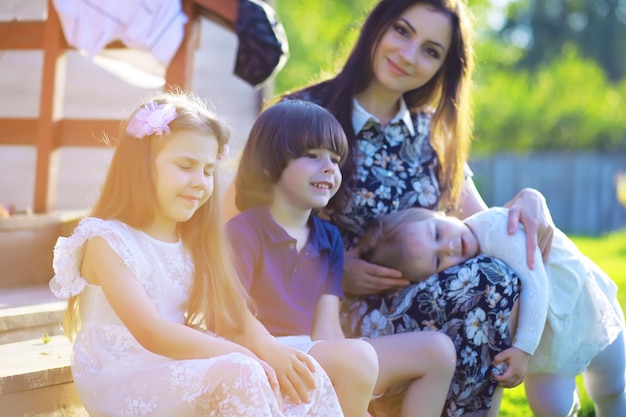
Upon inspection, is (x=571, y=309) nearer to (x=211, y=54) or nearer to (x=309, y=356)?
(x=309, y=356)

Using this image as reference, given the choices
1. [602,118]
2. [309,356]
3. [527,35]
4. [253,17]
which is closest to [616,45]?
[527,35]

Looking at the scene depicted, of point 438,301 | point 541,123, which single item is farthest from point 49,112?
point 541,123

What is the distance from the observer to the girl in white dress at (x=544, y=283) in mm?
3451

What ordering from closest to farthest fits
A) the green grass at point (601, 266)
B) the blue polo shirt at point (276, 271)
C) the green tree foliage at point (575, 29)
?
the blue polo shirt at point (276, 271)
the green grass at point (601, 266)
the green tree foliage at point (575, 29)

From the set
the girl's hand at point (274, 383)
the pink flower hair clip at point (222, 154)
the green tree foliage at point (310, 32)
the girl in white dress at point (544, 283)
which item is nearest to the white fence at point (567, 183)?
the green tree foliage at point (310, 32)

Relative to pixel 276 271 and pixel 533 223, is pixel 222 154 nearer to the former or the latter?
pixel 276 271

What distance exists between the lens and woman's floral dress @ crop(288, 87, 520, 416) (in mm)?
3295

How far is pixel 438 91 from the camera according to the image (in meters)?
4.01

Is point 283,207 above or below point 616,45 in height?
above

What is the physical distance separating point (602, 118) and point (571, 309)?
1936 cm

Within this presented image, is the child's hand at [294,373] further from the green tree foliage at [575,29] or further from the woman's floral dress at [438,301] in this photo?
the green tree foliage at [575,29]

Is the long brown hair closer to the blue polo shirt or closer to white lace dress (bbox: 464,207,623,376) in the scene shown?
white lace dress (bbox: 464,207,623,376)

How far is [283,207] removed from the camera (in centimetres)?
321

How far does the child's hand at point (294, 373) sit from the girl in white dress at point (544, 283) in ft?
2.90
